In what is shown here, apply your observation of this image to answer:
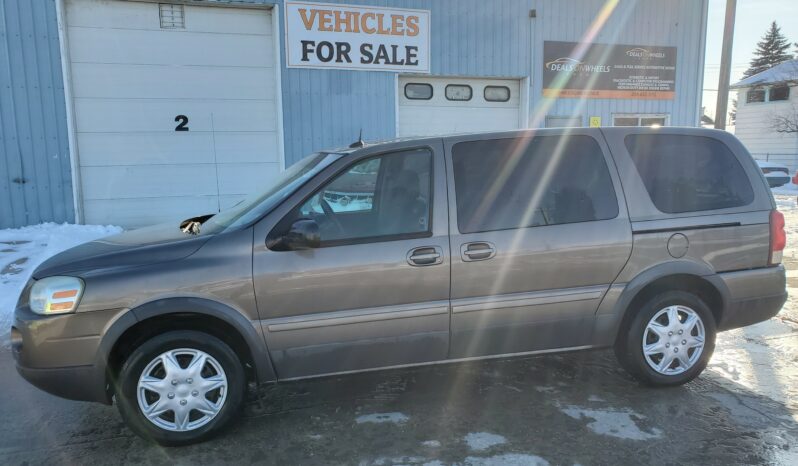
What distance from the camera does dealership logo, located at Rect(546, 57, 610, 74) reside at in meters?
11.0

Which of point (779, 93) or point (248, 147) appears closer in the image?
point (248, 147)

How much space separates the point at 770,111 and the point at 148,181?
33.9m

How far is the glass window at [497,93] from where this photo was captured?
434 inches

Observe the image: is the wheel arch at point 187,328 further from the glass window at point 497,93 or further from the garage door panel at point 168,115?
the glass window at point 497,93

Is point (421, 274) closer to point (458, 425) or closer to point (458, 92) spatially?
point (458, 425)

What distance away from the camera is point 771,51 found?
5591 cm

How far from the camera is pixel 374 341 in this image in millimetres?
3326

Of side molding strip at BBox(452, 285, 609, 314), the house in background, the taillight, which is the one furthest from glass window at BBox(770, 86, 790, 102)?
side molding strip at BBox(452, 285, 609, 314)

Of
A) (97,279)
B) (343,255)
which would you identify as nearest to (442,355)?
(343,255)

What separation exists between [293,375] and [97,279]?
1.19 m

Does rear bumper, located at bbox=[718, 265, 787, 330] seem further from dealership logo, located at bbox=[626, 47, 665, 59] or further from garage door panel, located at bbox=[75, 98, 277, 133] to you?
dealership logo, located at bbox=[626, 47, 665, 59]

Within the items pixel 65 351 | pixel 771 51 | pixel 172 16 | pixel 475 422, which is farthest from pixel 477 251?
pixel 771 51

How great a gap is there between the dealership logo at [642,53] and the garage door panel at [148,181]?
8.48 metres

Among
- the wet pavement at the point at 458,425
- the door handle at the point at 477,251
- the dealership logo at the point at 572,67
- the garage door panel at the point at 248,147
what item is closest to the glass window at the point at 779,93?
the dealership logo at the point at 572,67
